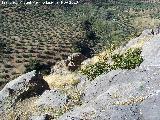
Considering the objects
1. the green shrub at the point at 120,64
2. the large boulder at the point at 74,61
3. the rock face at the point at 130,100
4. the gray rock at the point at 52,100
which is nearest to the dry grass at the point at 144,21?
the large boulder at the point at 74,61

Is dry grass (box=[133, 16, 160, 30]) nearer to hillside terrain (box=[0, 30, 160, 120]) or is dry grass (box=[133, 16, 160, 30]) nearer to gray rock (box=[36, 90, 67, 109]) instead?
hillside terrain (box=[0, 30, 160, 120])

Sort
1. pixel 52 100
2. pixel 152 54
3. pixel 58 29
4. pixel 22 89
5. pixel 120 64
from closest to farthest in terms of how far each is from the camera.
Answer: pixel 152 54
pixel 52 100
pixel 120 64
pixel 22 89
pixel 58 29

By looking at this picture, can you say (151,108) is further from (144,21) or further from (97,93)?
(144,21)

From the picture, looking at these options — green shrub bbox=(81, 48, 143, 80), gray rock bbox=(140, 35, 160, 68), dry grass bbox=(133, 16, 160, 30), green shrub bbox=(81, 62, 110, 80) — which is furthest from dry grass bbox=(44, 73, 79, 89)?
dry grass bbox=(133, 16, 160, 30)

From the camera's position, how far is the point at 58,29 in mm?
145125

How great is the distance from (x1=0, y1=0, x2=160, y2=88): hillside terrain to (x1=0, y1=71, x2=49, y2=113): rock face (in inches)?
2314

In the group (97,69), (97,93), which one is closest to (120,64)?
(97,69)

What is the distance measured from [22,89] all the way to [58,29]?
121 m

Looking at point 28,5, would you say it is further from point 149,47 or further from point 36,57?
point 149,47

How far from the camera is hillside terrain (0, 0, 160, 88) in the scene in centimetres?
10856

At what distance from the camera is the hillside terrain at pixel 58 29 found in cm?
10856

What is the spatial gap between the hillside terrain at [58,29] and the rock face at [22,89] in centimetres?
5877

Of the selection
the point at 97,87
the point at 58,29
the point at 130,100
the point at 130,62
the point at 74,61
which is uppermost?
the point at 130,100

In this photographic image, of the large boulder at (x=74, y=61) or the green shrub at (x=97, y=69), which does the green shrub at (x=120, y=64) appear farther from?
the large boulder at (x=74, y=61)
